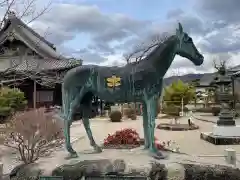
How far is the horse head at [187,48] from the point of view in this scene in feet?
20.7

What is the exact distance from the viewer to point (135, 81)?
20.4 feet

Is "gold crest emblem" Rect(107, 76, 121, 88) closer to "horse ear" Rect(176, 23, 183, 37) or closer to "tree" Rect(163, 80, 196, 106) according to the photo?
"horse ear" Rect(176, 23, 183, 37)

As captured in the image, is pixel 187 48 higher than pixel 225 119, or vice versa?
pixel 187 48

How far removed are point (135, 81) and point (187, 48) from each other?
1180mm

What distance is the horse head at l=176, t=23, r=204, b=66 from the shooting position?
20.7ft

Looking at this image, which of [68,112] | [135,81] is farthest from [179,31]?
[68,112]

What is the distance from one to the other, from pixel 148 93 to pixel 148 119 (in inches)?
19.4

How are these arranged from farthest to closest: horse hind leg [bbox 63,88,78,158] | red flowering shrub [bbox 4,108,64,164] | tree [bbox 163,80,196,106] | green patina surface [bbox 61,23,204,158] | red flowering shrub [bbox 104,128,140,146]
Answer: tree [bbox 163,80,196,106] → red flowering shrub [bbox 104,128,140,146] → red flowering shrub [bbox 4,108,64,164] → horse hind leg [bbox 63,88,78,158] → green patina surface [bbox 61,23,204,158]

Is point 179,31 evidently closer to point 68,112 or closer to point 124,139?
point 68,112

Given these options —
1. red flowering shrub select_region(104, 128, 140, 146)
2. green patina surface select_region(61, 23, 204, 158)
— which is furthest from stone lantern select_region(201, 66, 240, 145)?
green patina surface select_region(61, 23, 204, 158)

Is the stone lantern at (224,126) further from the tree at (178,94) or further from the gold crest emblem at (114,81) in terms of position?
the tree at (178,94)

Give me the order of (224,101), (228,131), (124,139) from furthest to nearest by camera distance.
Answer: (224,101), (228,131), (124,139)

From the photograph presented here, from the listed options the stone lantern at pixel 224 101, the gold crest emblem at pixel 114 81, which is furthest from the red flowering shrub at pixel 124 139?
the stone lantern at pixel 224 101

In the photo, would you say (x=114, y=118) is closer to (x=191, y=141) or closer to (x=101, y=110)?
(x=101, y=110)
